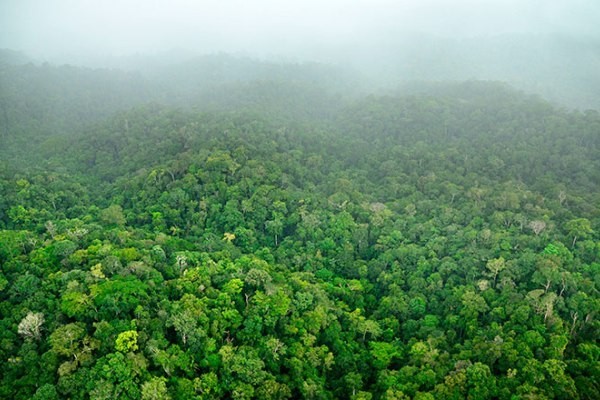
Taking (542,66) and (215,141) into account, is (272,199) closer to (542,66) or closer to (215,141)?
(215,141)

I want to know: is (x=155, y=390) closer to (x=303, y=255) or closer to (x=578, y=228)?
(x=303, y=255)

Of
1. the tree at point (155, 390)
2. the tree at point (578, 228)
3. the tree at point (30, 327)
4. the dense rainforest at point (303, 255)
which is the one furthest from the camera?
the tree at point (578, 228)

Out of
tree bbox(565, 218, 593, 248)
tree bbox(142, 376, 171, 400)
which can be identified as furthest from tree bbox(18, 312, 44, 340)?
tree bbox(565, 218, 593, 248)

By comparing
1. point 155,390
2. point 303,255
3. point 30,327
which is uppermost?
point 30,327

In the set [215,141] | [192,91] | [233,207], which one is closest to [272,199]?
[233,207]

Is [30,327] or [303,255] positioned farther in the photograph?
[303,255]

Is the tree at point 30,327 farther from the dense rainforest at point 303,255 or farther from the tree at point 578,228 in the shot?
the tree at point 578,228

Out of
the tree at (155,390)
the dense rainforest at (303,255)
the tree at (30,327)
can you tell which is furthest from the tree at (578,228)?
the tree at (30,327)

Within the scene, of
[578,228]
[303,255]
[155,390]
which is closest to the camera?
[155,390]

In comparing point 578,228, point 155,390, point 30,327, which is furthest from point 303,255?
point 578,228
